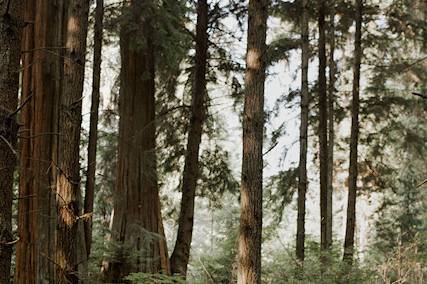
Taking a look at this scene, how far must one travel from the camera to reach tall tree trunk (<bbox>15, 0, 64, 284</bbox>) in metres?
6.85

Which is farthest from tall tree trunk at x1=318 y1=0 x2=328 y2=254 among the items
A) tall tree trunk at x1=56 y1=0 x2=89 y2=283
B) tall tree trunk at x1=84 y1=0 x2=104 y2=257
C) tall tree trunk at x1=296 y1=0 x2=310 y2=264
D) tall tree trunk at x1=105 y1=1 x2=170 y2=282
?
tall tree trunk at x1=56 y1=0 x2=89 y2=283

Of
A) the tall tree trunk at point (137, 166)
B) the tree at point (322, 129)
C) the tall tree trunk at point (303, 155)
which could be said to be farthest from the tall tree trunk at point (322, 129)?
the tall tree trunk at point (137, 166)

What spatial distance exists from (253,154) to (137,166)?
4.44m

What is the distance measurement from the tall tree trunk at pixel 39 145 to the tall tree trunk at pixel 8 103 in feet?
8.53

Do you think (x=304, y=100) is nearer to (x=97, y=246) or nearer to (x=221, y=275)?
(x=221, y=275)

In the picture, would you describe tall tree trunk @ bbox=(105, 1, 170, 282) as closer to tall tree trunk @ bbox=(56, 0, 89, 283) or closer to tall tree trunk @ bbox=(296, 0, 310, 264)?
tall tree trunk @ bbox=(296, 0, 310, 264)

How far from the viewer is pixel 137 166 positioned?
1036cm

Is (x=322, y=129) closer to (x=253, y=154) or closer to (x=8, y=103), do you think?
(x=253, y=154)

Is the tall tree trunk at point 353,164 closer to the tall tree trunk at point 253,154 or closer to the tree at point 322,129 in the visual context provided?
the tree at point 322,129

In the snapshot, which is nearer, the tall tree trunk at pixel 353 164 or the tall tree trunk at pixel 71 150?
the tall tree trunk at pixel 71 150

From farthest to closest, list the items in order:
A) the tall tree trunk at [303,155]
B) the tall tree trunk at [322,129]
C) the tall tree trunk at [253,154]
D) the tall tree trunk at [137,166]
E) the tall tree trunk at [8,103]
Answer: the tall tree trunk at [322,129], the tall tree trunk at [303,155], the tall tree trunk at [137,166], the tall tree trunk at [253,154], the tall tree trunk at [8,103]

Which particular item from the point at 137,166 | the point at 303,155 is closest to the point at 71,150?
the point at 137,166

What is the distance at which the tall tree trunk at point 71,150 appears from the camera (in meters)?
5.53

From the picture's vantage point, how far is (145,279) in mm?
7910
